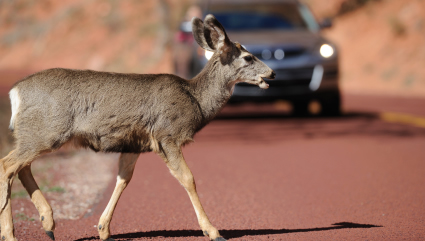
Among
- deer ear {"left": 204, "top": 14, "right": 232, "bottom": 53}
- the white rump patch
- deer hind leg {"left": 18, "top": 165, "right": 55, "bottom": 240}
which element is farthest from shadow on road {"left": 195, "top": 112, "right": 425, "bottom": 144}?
the white rump patch

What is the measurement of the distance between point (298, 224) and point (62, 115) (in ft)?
8.97

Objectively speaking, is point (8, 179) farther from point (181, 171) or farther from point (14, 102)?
point (181, 171)

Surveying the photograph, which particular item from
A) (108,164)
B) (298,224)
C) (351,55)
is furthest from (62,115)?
(351,55)

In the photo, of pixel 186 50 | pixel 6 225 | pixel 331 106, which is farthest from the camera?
pixel 331 106

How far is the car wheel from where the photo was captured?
1562 centimetres

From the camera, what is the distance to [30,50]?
181 ft

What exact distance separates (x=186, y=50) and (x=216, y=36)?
377 inches

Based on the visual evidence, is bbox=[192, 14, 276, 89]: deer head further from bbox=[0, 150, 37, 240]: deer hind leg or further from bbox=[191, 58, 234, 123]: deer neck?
bbox=[0, 150, 37, 240]: deer hind leg

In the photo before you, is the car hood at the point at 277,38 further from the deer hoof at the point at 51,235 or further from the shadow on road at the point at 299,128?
the deer hoof at the point at 51,235

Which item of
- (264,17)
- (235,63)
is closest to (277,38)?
(264,17)

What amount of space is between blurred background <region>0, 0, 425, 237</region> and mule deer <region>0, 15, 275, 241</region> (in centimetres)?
140

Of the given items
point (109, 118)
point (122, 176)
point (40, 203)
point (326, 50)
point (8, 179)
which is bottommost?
point (40, 203)

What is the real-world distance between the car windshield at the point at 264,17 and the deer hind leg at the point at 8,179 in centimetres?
1041

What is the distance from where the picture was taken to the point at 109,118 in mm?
5848
